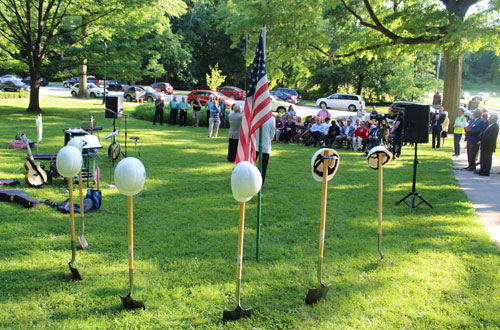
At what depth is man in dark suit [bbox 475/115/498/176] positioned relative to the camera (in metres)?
12.5

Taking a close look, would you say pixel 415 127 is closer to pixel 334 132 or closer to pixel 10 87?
pixel 334 132

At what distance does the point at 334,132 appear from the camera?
1838 centimetres

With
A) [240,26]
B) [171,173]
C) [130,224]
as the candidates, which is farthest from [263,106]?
[240,26]

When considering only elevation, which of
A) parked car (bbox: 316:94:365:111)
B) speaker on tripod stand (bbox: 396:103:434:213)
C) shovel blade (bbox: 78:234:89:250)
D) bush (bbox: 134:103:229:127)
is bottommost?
shovel blade (bbox: 78:234:89:250)

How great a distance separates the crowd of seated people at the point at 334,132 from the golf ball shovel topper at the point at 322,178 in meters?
12.3

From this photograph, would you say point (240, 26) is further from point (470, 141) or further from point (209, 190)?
point (209, 190)

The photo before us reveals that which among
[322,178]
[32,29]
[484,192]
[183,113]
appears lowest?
[484,192]

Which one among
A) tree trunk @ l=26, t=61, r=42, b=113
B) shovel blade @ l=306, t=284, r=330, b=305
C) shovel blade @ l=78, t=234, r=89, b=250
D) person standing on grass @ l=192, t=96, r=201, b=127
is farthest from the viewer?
person standing on grass @ l=192, t=96, r=201, b=127

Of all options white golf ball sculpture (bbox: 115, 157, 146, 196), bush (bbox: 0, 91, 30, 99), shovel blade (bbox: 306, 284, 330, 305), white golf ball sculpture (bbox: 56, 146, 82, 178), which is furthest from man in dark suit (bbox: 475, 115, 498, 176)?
bush (bbox: 0, 91, 30, 99)

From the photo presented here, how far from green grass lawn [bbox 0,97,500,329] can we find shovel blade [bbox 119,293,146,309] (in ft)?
0.28

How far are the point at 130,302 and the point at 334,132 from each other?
49.2ft

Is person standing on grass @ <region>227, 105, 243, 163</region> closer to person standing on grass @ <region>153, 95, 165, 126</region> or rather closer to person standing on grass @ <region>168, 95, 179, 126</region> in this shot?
person standing on grass @ <region>153, 95, 165, 126</region>

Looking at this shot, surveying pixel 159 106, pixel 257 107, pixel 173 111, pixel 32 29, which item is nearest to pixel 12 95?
pixel 32 29

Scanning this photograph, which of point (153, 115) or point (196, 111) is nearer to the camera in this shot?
point (196, 111)
